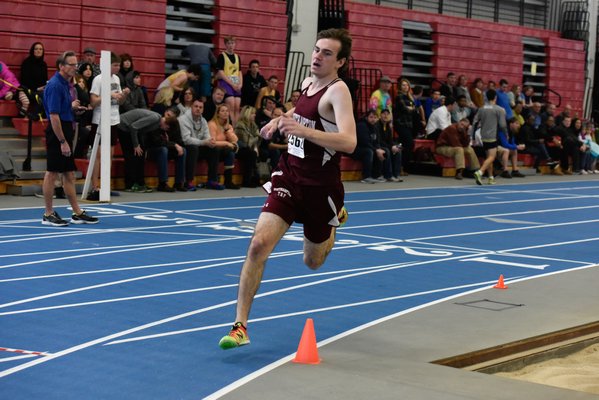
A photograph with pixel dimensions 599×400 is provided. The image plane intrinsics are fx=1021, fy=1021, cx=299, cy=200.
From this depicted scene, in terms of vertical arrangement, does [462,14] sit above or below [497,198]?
above

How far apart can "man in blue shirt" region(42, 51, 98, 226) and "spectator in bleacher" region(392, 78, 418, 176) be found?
1152cm

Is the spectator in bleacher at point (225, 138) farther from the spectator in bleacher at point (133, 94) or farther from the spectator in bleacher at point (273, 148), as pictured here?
the spectator in bleacher at point (133, 94)

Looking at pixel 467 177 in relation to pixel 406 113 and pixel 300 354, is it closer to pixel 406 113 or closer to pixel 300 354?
pixel 406 113

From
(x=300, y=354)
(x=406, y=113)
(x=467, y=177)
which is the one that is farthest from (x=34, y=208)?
(x=467, y=177)

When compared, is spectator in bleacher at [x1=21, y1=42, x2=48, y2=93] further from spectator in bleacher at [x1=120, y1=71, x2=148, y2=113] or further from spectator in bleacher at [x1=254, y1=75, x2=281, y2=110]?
spectator in bleacher at [x1=254, y1=75, x2=281, y2=110]

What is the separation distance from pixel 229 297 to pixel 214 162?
9427 mm

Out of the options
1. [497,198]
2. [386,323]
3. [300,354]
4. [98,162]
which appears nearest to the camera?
[300,354]

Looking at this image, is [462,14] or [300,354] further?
[462,14]

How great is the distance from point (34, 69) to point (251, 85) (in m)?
4.66

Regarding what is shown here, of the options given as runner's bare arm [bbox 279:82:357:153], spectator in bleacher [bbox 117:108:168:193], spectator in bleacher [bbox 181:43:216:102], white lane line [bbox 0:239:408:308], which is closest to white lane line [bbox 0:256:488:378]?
white lane line [bbox 0:239:408:308]

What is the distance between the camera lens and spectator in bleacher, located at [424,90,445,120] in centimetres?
2427

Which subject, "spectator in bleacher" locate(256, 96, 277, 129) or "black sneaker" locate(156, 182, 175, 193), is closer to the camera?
"black sneaker" locate(156, 182, 175, 193)

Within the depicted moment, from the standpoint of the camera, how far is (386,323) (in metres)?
7.39

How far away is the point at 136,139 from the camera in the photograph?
1619cm
